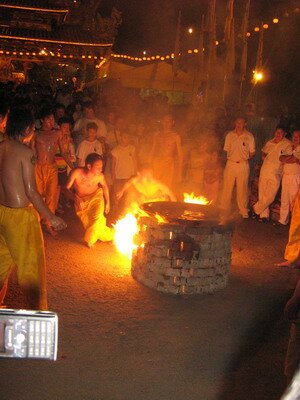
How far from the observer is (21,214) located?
4359mm

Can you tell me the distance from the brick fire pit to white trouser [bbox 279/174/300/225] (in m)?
4.01

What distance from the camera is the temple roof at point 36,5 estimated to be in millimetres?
13180

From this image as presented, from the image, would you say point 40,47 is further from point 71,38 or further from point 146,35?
point 146,35

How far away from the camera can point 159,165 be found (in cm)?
951

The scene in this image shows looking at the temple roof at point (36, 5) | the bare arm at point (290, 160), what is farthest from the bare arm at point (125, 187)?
the temple roof at point (36, 5)

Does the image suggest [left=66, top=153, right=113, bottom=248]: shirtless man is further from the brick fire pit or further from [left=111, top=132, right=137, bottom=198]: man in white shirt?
the brick fire pit

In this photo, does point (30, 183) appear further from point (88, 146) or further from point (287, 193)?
point (287, 193)

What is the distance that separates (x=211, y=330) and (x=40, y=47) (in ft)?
39.9

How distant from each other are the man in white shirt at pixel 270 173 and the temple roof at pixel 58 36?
7.16m

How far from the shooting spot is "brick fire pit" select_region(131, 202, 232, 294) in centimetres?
564

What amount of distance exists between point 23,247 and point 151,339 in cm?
147

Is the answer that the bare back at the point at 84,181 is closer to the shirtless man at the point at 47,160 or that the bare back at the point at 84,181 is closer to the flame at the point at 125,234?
the shirtless man at the point at 47,160

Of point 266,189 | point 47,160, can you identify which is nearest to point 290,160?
point 266,189

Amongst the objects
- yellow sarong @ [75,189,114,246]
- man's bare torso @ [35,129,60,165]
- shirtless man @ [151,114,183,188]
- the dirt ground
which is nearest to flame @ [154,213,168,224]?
the dirt ground
